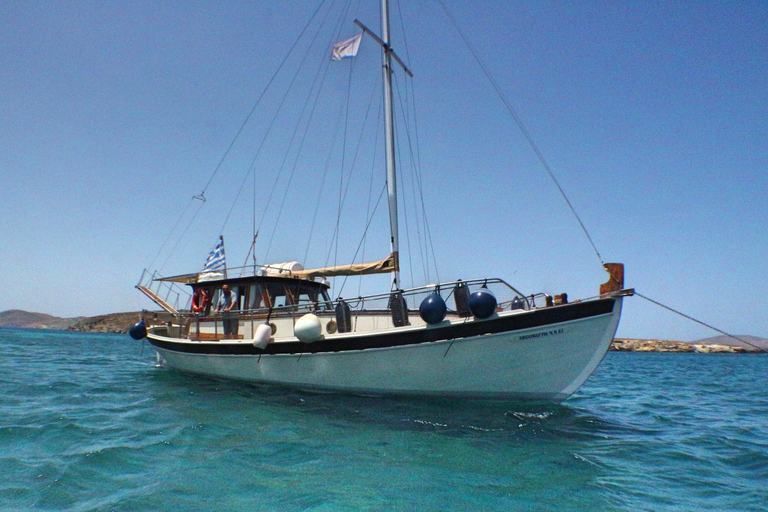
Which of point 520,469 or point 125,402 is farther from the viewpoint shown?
point 125,402

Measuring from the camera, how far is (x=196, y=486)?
497 centimetres

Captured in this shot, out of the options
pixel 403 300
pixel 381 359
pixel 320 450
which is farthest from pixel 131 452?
pixel 403 300

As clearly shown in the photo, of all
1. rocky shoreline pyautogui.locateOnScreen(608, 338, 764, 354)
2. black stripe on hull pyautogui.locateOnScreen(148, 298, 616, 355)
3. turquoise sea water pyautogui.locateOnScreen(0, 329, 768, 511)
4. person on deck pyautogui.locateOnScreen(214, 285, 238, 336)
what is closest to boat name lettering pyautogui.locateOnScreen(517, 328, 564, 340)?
black stripe on hull pyautogui.locateOnScreen(148, 298, 616, 355)

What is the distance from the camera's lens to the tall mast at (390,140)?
42.1 ft

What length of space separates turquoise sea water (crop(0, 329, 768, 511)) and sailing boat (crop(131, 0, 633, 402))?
54 cm

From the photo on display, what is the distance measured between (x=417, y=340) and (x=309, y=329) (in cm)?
265

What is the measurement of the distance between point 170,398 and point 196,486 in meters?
6.17

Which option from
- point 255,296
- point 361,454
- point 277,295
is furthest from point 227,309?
point 361,454

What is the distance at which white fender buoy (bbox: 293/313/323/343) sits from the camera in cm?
1009

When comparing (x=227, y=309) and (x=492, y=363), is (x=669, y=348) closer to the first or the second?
(x=492, y=363)

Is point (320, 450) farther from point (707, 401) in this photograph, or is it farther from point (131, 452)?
point (707, 401)

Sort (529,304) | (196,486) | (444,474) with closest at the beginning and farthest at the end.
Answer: (196,486)
(444,474)
(529,304)

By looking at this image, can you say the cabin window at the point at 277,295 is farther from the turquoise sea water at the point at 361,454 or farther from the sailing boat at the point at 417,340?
the turquoise sea water at the point at 361,454

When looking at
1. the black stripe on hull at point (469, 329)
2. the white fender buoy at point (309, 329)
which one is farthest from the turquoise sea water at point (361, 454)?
the white fender buoy at point (309, 329)
